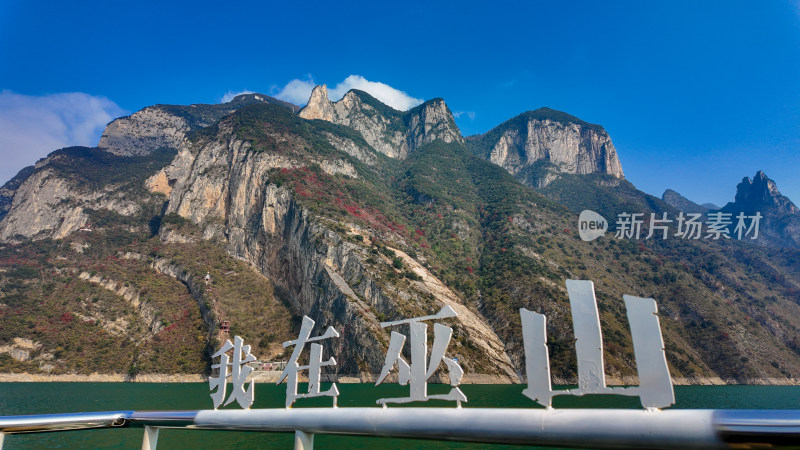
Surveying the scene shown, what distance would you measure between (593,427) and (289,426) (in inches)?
93.5

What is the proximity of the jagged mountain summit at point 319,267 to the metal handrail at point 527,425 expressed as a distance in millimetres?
62934


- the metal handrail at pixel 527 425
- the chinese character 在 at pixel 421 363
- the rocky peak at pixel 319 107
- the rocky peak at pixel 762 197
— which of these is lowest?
the metal handrail at pixel 527 425

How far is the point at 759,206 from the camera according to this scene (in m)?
170

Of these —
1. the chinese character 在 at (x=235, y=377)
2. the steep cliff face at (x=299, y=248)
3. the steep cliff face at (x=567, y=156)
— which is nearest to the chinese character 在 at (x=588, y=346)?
the chinese character 在 at (x=235, y=377)

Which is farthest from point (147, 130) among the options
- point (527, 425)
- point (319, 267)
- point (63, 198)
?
point (527, 425)

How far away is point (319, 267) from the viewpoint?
271 ft

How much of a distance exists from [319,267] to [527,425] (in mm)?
81842

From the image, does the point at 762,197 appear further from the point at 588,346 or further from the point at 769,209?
the point at 588,346

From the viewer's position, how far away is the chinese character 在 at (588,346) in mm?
3426

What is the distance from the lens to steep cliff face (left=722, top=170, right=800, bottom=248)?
6117 inches

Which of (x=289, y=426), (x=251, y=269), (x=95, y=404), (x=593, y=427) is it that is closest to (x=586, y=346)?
(x=593, y=427)

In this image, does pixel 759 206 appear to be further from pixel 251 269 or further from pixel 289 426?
pixel 289 426

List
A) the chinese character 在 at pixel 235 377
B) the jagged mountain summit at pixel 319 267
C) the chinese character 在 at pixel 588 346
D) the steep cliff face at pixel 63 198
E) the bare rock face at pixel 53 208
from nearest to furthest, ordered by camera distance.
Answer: the chinese character 在 at pixel 588 346, the chinese character 在 at pixel 235 377, the jagged mountain summit at pixel 319 267, the bare rock face at pixel 53 208, the steep cliff face at pixel 63 198

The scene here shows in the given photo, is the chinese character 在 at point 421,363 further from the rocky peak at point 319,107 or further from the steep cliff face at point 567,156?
the rocky peak at point 319,107
